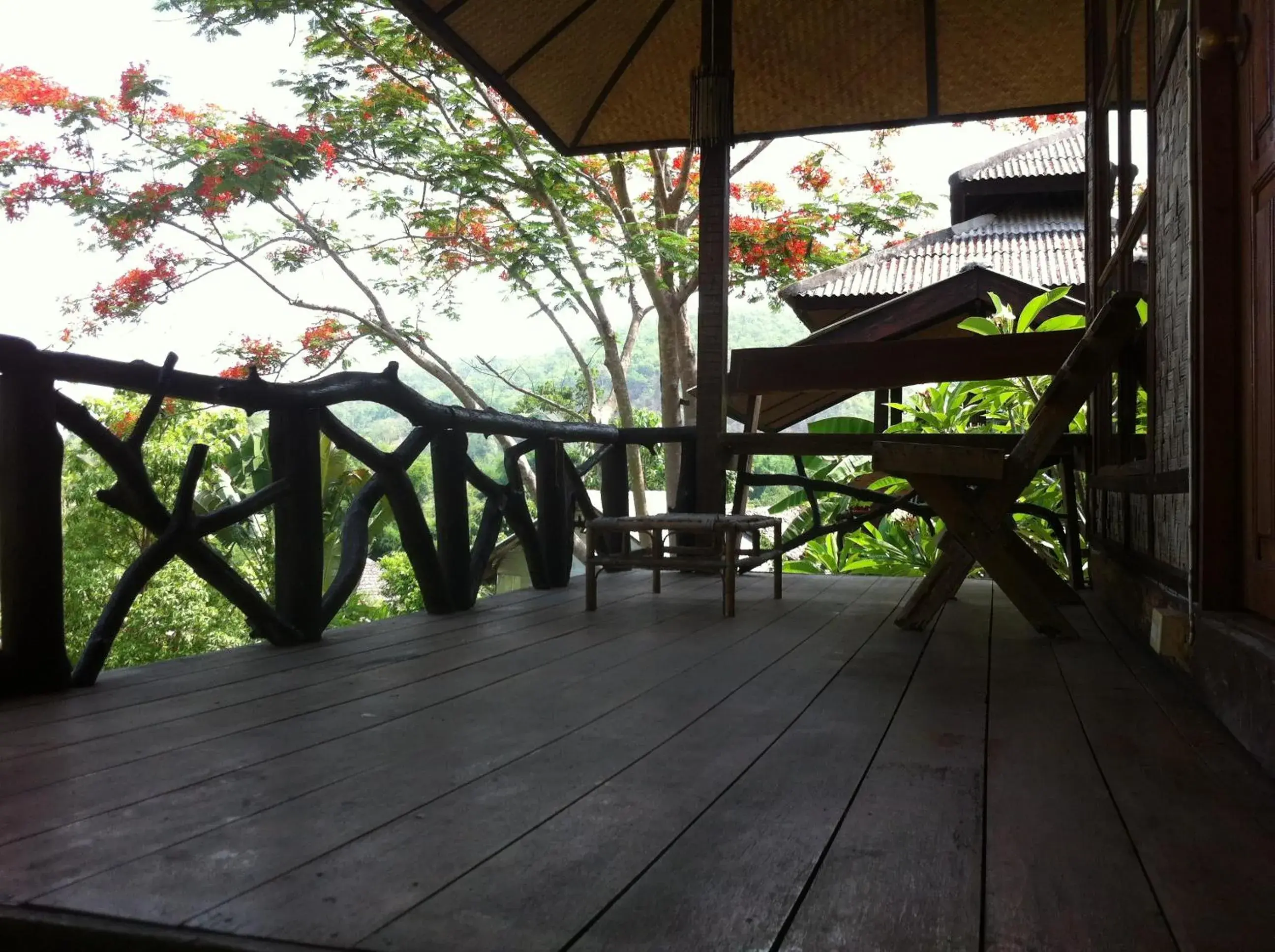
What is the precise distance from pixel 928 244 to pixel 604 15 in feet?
15.4

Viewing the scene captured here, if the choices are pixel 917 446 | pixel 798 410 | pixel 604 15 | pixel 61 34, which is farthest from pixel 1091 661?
pixel 61 34

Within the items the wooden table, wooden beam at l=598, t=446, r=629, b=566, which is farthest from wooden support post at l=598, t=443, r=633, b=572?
the wooden table

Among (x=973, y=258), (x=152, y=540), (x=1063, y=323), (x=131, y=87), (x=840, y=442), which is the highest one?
(x=131, y=87)

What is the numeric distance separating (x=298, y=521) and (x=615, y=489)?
255cm

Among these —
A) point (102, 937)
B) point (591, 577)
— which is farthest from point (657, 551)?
point (102, 937)

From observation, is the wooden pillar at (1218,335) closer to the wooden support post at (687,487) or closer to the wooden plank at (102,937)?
the wooden plank at (102,937)

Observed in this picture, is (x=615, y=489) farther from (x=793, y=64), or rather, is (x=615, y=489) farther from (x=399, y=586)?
(x=399, y=586)

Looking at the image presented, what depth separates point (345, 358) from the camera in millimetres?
12727

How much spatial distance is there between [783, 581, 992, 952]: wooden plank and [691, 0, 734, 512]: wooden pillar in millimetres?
2618

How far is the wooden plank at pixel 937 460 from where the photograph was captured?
2598mm

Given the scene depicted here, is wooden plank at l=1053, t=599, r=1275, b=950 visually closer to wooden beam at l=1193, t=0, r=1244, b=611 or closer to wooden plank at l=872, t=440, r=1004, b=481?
wooden beam at l=1193, t=0, r=1244, b=611

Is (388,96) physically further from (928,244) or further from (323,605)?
(323,605)

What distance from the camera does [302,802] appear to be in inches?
54.0

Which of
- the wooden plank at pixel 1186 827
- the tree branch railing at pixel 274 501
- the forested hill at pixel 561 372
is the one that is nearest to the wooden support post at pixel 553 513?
the tree branch railing at pixel 274 501
